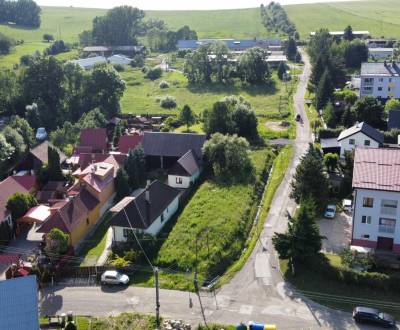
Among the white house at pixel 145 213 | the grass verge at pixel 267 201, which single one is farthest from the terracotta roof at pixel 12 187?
the grass verge at pixel 267 201

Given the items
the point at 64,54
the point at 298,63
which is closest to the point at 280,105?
the point at 298,63

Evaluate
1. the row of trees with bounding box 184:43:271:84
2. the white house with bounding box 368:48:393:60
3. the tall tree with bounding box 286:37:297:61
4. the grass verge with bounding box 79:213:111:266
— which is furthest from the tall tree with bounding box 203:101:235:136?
the white house with bounding box 368:48:393:60

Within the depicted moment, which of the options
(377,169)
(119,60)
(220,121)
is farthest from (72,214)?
(119,60)

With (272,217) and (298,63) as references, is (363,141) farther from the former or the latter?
(298,63)

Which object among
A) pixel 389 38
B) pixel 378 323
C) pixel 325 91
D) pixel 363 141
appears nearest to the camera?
pixel 378 323

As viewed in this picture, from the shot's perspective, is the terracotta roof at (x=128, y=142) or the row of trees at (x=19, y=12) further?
the row of trees at (x=19, y=12)

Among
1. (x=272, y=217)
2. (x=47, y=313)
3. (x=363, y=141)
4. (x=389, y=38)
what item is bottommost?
(x=47, y=313)

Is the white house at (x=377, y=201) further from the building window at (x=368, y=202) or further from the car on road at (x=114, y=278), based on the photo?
the car on road at (x=114, y=278)
